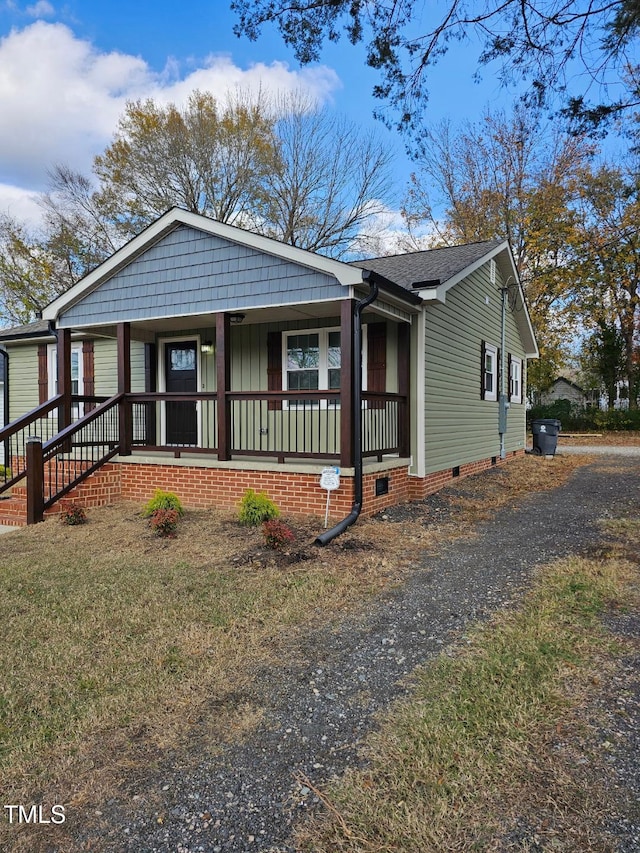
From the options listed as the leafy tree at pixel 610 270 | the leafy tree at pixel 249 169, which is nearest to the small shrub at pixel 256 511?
the leafy tree at pixel 249 169

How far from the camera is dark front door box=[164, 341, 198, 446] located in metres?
9.98

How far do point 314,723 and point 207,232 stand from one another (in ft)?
21.7

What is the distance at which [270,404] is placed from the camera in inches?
357

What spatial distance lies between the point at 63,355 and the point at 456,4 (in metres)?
7.14

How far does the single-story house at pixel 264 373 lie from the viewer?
6.78m

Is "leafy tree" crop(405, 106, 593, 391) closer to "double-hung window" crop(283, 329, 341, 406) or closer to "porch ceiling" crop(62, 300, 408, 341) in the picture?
"double-hung window" crop(283, 329, 341, 406)

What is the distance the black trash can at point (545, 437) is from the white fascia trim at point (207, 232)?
34.5 feet

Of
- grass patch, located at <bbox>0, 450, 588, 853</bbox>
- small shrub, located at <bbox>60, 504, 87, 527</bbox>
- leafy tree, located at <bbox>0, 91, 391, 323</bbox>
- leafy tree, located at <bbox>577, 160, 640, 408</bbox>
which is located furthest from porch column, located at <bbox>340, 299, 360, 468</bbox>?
leafy tree, located at <bbox>577, 160, 640, 408</bbox>

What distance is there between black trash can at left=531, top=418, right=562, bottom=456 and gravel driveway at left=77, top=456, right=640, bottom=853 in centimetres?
1041

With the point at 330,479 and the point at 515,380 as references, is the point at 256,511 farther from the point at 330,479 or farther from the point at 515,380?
the point at 515,380

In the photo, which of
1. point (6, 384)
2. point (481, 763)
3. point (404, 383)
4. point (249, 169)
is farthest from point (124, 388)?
point (249, 169)

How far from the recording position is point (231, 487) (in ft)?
23.8

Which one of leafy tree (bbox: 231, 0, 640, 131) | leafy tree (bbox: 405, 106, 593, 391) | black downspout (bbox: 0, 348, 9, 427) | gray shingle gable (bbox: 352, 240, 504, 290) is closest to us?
leafy tree (bbox: 231, 0, 640, 131)

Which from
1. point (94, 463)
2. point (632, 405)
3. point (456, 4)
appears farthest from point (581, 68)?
point (632, 405)
